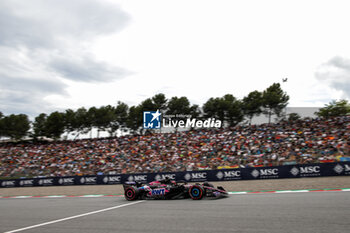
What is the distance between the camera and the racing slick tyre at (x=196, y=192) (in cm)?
1020

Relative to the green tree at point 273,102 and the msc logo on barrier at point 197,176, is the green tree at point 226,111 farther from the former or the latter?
the msc logo on barrier at point 197,176

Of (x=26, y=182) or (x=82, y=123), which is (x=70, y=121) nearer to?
(x=82, y=123)

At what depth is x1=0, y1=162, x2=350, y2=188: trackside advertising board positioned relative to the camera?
15.1 m

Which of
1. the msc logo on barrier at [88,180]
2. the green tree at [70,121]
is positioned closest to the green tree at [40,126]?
the green tree at [70,121]

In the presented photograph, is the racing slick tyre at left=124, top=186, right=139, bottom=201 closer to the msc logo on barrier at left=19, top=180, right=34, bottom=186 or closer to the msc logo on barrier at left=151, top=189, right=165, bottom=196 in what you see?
the msc logo on barrier at left=151, top=189, right=165, bottom=196

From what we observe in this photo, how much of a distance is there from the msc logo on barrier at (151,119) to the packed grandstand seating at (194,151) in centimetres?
431

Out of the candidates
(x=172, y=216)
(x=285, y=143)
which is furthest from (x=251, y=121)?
(x=172, y=216)

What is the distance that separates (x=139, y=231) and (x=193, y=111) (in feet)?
101

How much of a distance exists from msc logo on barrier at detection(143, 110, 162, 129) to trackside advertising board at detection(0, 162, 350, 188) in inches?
591

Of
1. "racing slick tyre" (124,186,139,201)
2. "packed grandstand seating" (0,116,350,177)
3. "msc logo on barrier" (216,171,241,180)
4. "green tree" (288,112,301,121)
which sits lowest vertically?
"racing slick tyre" (124,186,139,201)

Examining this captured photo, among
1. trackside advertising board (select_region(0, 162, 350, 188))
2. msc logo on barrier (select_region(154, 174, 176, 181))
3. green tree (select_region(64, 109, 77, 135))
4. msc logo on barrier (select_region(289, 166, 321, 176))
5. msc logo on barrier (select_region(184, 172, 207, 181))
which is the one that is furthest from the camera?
green tree (select_region(64, 109, 77, 135))

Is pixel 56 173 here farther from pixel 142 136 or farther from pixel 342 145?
pixel 342 145

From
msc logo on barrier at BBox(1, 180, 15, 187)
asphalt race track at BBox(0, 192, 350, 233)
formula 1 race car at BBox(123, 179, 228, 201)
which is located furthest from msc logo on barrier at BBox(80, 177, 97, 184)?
asphalt race track at BBox(0, 192, 350, 233)

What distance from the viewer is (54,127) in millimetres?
42812
